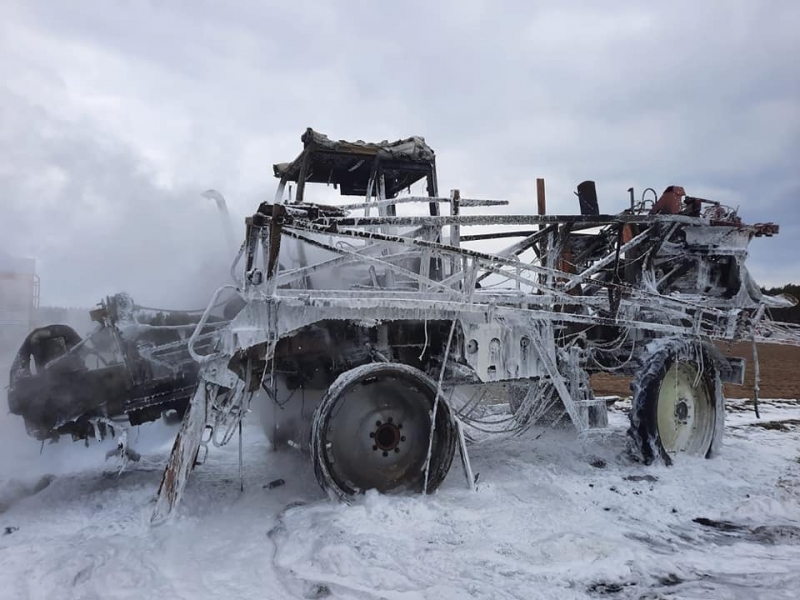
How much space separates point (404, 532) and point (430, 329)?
2.25m

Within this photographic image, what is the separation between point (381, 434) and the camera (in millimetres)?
5137

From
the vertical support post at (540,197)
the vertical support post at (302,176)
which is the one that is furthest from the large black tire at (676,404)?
the vertical support post at (302,176)

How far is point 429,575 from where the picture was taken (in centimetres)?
362

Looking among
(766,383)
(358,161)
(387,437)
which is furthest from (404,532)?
(766,383)

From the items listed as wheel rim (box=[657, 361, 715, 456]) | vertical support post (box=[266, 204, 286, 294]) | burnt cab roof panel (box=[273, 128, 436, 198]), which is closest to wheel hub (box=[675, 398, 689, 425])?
wheel rim (box=[657, 361, 715, 456])

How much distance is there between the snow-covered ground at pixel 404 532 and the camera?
353 cm

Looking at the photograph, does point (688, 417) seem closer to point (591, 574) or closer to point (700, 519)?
point (700, 519)

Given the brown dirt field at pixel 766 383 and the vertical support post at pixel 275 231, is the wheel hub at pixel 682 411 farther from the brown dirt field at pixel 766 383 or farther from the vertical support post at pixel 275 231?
the vertical support post at pixel 275 231

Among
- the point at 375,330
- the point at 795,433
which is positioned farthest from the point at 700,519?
the point at 795,433

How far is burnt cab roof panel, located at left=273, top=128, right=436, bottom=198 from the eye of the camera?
698 centimetres

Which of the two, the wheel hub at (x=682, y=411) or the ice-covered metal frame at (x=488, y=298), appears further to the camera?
the wheel hub at (x=682, y=411)

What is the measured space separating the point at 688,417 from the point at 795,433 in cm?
325

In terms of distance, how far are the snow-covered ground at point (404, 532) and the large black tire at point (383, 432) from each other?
0.88 feet

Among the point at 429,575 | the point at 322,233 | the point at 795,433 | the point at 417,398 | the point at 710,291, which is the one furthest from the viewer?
the point at 795,433
